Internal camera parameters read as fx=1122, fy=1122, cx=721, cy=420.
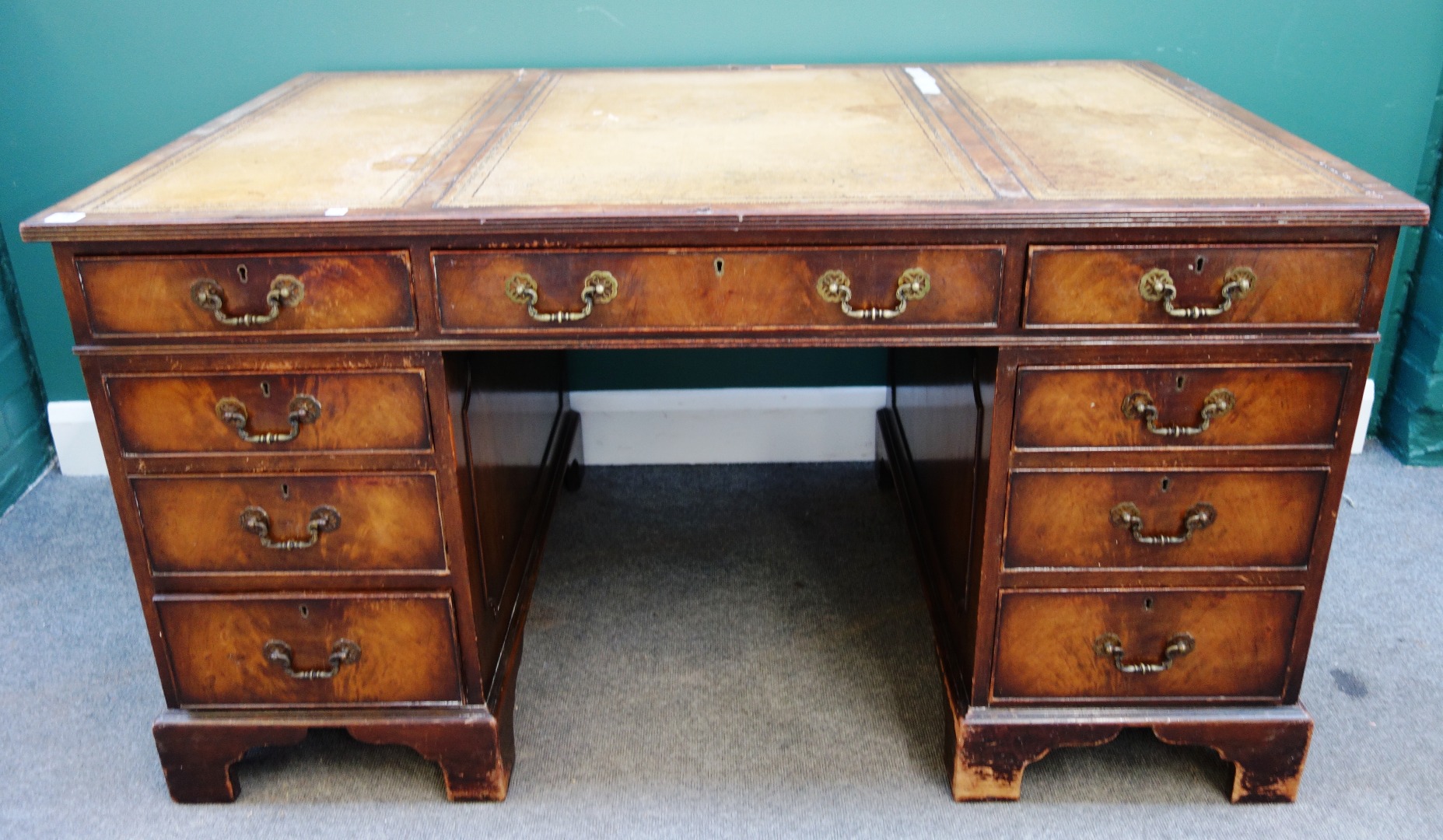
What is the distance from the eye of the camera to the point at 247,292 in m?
1.33

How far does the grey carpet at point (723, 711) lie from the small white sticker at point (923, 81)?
2.93 ft

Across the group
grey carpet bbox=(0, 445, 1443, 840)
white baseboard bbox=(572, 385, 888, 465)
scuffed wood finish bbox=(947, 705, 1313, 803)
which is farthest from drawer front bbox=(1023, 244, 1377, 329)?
white baseboard bbox=(572, 385, 888, 465)

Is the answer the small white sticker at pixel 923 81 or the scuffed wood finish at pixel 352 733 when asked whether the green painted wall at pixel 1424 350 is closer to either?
the small white sticker at pixel 923 81

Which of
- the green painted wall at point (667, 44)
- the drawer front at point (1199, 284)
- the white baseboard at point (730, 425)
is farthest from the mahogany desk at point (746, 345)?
the white baseboard at point (730, 425)

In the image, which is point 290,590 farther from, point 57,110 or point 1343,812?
point 1343,812

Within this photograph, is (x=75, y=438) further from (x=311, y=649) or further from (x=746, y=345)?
(x=746, y=345)

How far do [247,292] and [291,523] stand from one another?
32cm

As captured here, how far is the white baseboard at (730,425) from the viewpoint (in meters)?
2.48

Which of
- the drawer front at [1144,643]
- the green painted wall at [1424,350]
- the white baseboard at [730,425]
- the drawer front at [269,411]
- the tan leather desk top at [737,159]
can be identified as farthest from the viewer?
the white baseboard at [730,425]

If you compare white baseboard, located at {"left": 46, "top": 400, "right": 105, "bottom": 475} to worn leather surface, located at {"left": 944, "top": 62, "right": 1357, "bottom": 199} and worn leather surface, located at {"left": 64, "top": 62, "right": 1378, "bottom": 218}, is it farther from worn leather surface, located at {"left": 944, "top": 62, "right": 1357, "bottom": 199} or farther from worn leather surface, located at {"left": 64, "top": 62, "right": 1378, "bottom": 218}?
worn leather surface, located at {"left": 944, "top": 62, "right": 1357, "bottom": 199}

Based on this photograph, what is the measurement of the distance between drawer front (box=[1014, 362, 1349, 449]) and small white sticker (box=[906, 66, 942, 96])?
26.7 inches

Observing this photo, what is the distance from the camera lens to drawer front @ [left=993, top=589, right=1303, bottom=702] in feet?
4.96

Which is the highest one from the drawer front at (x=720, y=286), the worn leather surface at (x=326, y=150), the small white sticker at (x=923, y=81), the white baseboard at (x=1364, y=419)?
the small white sticker at (x=923, y=81)

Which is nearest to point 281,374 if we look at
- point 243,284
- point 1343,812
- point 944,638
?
point 243,284
